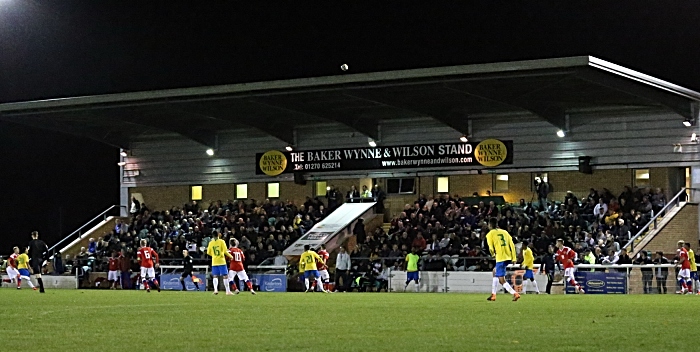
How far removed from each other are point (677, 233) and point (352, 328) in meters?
26.8

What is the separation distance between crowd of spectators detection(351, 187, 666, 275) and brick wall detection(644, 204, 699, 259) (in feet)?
2.63

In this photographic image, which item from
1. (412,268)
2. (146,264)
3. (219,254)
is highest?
(219,254)

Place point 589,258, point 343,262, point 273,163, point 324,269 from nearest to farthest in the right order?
point 589,258 → point 324,269 → point 343,262 → point 273,163

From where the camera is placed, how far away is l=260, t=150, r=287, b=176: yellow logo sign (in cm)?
4900

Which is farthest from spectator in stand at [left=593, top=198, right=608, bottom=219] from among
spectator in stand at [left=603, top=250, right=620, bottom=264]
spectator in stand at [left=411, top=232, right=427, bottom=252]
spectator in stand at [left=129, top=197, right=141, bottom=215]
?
spectator in stand at [left=129, top=197, right=141, bottom=215]

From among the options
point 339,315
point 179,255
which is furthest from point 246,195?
point 339,315

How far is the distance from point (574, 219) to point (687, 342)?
27.8 meters

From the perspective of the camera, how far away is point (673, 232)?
38812 millimetres

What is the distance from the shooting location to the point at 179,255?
44719 mm

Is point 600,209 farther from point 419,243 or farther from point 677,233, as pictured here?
point 419,243

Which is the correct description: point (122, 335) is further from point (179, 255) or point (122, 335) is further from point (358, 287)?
point (179, 255)

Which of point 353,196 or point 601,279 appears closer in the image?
point 601,279

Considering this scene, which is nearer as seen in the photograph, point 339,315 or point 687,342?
point 687,342

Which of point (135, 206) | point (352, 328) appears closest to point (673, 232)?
point (135, 206)
